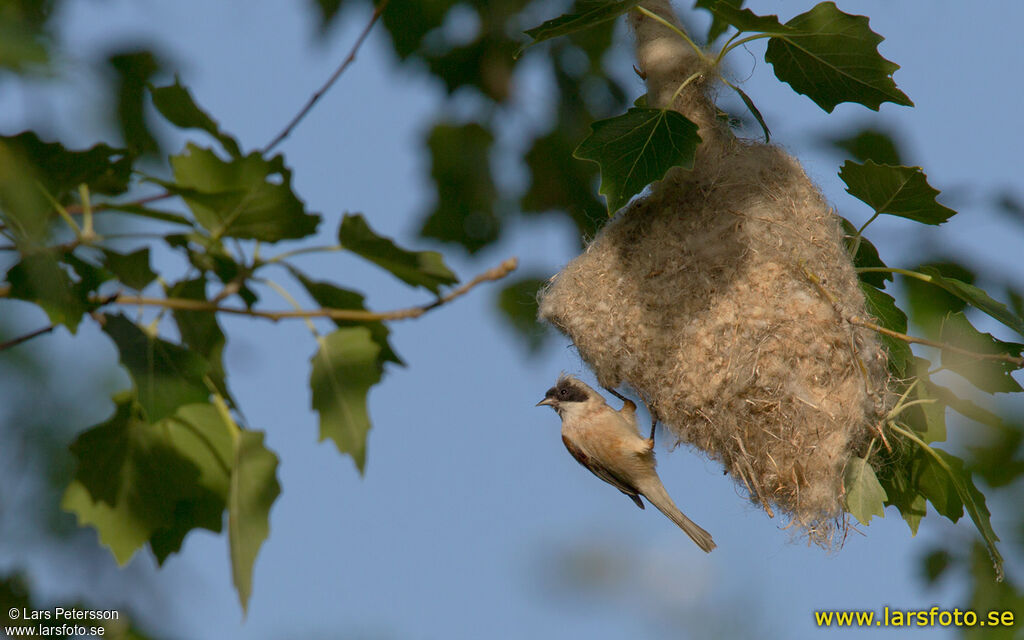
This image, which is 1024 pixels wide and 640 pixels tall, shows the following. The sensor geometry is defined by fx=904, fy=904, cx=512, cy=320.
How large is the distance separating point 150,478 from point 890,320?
246 cm

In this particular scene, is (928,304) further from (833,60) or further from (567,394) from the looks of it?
(567,394)

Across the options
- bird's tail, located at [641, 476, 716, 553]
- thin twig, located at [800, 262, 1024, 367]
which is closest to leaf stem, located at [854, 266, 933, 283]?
thin twig, located at [800, 262, 1024, 367]

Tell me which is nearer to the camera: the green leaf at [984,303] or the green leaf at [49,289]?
the green leaf at [49,289]

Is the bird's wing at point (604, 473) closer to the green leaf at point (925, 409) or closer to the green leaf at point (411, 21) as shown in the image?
the green leaf at point (925, 409)

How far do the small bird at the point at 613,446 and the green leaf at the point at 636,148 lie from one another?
1225mm

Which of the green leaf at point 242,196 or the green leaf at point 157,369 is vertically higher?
the green leaf at point 242,196

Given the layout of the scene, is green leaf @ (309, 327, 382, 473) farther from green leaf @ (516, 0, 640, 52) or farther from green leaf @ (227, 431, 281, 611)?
green leaf @ (516, 0, 640, 52)

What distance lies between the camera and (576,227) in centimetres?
432

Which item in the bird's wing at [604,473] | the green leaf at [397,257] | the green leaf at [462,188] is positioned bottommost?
the bird's wing at [604,473]

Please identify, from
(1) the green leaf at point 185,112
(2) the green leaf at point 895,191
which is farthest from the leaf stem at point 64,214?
(2) the green leaf at point 895,191

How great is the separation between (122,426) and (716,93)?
2.43m

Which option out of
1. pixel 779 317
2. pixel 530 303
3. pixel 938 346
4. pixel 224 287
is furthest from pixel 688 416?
pixel 224 287

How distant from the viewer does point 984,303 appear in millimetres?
2705

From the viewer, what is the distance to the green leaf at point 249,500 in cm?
220
